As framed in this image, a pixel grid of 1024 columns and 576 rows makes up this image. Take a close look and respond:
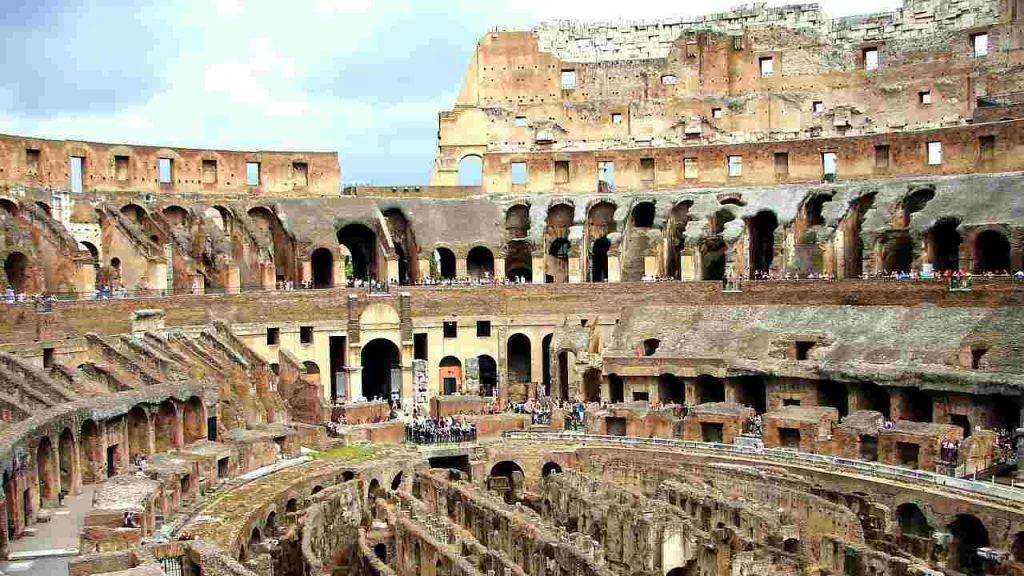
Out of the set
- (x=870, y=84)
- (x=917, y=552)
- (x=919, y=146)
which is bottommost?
(x=917, y=552)

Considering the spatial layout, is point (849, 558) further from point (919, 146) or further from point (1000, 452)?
point (919, 146)

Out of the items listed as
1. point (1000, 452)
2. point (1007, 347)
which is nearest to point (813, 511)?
point (1000, 452)

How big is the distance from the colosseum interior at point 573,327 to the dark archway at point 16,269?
148 millimetres

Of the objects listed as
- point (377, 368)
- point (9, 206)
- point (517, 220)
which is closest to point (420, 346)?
point (377, 368)

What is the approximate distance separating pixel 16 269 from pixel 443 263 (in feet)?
71.4

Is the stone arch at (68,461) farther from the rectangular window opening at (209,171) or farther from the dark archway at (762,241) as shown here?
the dark archway at (762,241)

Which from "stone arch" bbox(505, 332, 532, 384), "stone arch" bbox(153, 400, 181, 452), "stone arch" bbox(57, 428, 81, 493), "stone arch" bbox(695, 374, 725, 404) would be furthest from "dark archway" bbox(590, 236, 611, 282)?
"stone arch" bbox(57, 428, 81, 493)

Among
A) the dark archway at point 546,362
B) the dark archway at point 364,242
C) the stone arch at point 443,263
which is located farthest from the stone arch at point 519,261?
the dark archway at point 364,242

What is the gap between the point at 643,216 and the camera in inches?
2106

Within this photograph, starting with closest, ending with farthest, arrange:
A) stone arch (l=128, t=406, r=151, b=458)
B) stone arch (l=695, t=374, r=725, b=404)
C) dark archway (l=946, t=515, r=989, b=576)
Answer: dark archway (l=946, t=515, r=989, b=576)
stone arch (l=128, t=406, r=151, b=458)
stone arch (l=695, t=374, r=725, b=404)

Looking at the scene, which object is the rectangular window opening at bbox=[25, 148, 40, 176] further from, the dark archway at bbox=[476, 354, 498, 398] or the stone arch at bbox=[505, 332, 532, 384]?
the stone arch at bbox=[505, 332, 532, 384]

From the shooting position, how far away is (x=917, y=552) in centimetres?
2695

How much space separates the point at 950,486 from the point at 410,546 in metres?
15.5

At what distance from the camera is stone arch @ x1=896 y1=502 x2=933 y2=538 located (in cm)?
2933
